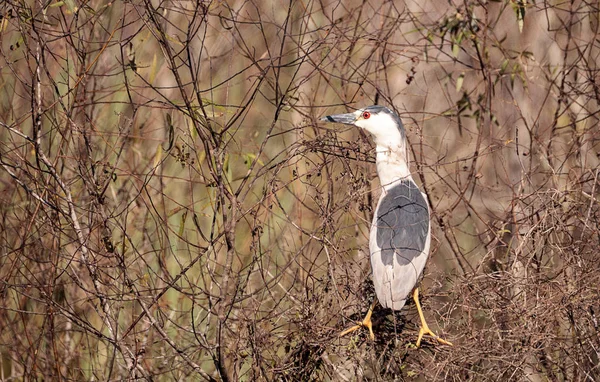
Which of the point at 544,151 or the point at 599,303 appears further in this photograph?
the point at 544,151

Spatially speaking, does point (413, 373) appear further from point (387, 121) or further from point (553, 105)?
point (553, 105)

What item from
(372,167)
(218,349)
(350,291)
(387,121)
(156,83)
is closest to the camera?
(218,349)

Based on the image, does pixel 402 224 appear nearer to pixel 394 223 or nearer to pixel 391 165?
pixel 394 223

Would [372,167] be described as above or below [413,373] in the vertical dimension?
above

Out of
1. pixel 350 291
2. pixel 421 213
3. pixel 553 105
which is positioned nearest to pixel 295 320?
pixel 350 291

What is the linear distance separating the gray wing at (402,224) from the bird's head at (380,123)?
25 cm

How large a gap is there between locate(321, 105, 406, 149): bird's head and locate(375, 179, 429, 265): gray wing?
0.25m

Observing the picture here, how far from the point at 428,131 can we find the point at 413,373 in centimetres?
402

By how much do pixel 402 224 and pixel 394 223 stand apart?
43 mm

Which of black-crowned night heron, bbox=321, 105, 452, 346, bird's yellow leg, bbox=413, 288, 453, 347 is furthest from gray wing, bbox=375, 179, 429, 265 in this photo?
bird's yellow leg, bbox=413, 288, 453, 347

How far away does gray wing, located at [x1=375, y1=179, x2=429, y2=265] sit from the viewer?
11.2 feet

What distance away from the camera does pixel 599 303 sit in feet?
10.5

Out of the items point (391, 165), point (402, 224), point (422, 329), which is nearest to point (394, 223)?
point (402, 224)

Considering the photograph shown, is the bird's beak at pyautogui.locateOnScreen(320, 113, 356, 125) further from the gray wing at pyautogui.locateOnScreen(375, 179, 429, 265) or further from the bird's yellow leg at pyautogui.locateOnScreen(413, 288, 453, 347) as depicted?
the bird's yellow leg at pyautogui.locateOnScreen(413, 288, 453, 347)
